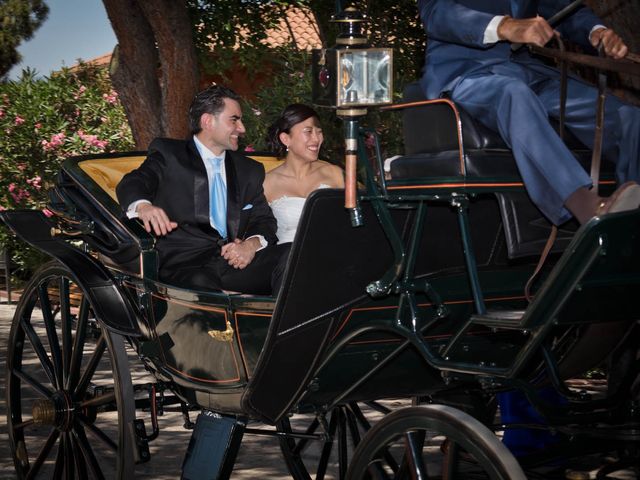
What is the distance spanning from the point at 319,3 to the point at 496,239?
266 inches

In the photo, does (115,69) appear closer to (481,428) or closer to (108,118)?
(108,118)

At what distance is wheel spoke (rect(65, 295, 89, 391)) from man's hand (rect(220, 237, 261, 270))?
707 millimetres

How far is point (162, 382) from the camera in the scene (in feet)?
15.4

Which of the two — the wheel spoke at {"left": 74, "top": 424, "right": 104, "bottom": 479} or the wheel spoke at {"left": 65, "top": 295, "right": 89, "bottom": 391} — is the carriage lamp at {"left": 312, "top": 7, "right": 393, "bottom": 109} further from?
the wheel spoke at {"left": 74, "top": 424, "right": 104, "bottom": 479}

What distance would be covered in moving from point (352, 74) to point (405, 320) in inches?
31.8

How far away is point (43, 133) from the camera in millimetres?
13453

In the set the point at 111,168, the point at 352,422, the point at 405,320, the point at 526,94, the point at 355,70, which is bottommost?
the point at 352,422

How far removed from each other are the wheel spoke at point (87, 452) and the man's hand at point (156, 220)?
38.0 inches

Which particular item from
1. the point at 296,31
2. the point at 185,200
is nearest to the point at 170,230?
the point at 185,200

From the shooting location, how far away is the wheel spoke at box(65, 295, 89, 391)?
16.0 feet

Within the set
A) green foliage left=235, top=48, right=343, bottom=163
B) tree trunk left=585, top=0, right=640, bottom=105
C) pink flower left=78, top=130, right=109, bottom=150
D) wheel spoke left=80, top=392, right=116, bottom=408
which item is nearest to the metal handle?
wheel spoke left=80, top=392, right=116, bottom=408

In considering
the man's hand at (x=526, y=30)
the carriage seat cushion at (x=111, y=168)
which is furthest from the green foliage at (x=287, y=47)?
the man's hand at (x=526, y=30)

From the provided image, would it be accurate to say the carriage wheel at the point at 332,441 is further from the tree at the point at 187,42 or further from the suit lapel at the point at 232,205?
the tree at the point at 187,42

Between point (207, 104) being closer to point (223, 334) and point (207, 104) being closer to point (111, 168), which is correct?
point (111, 168)
